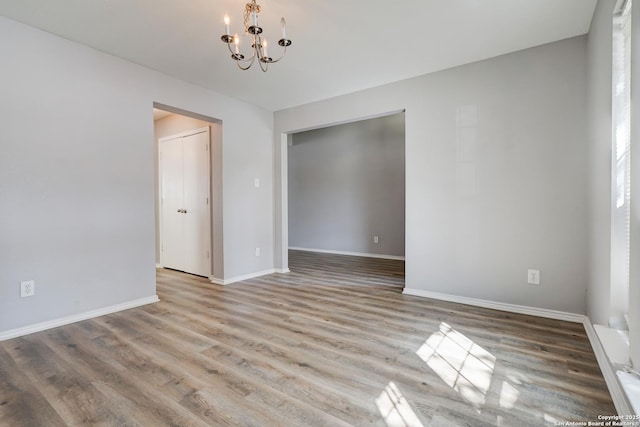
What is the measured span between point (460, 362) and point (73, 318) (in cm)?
315

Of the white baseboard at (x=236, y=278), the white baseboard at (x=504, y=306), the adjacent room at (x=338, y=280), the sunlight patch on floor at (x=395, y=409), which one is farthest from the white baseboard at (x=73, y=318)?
the white baseboard at (x=504, y=306)

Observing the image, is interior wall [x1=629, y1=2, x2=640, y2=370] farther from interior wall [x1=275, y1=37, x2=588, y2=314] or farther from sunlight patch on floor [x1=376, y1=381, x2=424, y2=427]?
interior wall [x1=275, y1=37, x2=588, y2=314]

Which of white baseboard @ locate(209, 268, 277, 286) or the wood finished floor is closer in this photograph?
the wood finished floor

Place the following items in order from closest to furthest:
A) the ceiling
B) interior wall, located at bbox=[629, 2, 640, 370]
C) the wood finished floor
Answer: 1. interior wall, located at bbox=[629, 2, 640, 370]
2. the wood finished floor
3. the ceiling

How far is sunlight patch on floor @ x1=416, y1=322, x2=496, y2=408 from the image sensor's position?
168 cm

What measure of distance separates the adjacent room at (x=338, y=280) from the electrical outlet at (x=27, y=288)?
0.04 feet

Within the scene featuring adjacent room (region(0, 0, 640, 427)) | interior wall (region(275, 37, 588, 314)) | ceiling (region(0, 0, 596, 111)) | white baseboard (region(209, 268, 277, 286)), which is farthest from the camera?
white baseboard (region(209, 268, 277, 286))

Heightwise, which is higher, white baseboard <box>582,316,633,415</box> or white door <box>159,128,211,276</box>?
white door <box>159,128,211,276</box>

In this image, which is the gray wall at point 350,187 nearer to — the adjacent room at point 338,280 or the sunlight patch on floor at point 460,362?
the adjacent room at point 338,280

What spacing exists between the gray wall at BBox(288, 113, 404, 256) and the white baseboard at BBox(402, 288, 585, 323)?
245 cm

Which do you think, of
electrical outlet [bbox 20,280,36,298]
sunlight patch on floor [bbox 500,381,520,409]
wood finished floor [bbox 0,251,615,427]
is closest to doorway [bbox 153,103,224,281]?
wood finished floor [bbox 0,251,615,427]

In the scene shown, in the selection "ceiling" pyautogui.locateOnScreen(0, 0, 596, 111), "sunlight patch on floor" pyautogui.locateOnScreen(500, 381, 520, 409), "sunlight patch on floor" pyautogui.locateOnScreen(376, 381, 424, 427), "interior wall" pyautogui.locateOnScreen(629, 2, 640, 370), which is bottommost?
"sunlight patch on floor" pyautogui.locateOnScreen(376, 381, 424, 427)

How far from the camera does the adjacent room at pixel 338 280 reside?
1643 millimetres

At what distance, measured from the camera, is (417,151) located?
350 cm
